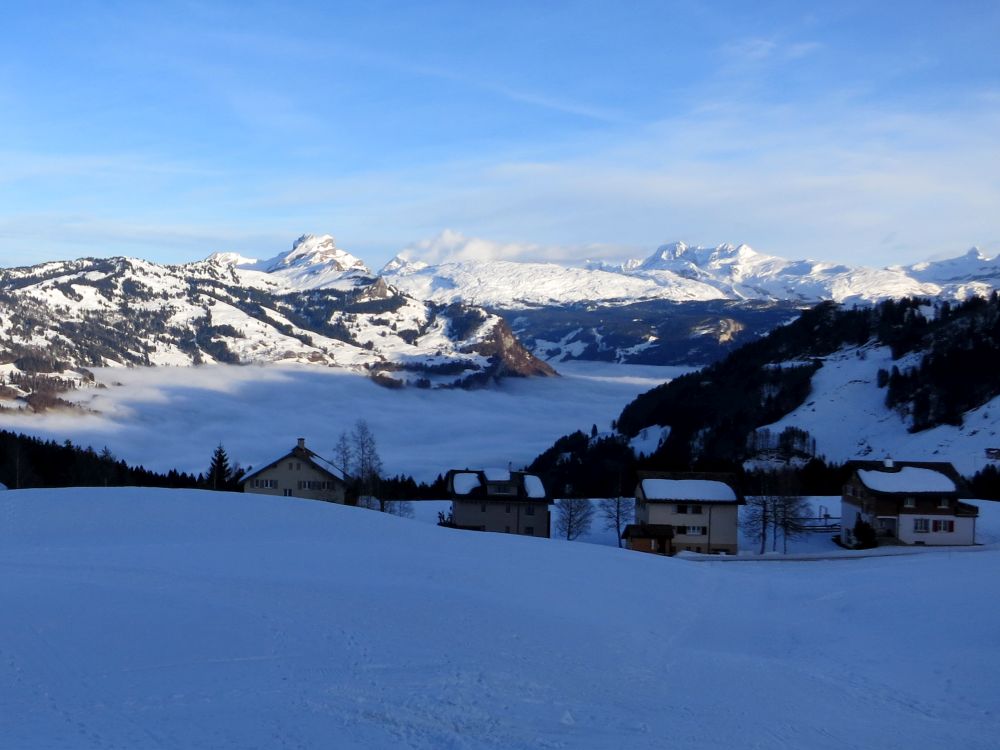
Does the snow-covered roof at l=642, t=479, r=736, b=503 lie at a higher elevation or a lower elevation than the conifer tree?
higher

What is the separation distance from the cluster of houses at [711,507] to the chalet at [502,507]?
0.07 meters

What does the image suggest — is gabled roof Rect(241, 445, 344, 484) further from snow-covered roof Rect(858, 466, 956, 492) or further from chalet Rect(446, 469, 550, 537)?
snow-covered roof Rect(858, 466, 956, 492)

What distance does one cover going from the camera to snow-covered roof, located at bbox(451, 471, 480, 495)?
202 ft

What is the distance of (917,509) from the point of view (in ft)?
182

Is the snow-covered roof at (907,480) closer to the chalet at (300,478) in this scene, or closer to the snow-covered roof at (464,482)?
the snow-covered roof at (464,482)

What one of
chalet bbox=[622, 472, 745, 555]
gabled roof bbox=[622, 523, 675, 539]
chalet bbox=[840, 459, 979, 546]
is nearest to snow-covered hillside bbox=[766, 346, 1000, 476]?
chalet bbox=[840, 459, 979, 546]

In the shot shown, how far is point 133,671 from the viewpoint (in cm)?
1830

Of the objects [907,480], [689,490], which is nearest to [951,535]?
[907,480]

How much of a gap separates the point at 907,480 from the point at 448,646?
144 ft

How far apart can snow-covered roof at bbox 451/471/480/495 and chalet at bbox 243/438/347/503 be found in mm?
10301

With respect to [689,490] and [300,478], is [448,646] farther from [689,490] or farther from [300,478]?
[300,478]

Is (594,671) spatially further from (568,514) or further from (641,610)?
(568,514)

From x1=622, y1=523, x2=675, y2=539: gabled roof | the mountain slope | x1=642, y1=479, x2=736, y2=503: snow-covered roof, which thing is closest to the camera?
x1=622, y1=523, x2=675, y2=539: gabled roof

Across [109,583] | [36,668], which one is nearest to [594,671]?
[36,668]
